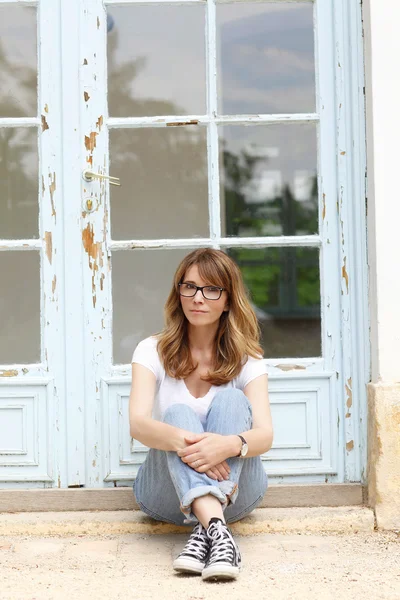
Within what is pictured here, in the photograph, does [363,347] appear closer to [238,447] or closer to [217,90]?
[238,447]

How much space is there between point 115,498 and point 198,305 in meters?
0.85

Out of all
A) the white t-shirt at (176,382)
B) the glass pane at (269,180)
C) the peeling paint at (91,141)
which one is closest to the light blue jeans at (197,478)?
the white t-shirt at (176,382)

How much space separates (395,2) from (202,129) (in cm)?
83

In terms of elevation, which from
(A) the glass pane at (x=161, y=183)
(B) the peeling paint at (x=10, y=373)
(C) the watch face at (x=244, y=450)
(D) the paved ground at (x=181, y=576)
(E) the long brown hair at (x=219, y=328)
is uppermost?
(A) the glass pane at (x=161, y=183)

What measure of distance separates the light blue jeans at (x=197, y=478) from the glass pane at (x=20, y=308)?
0.70 metres

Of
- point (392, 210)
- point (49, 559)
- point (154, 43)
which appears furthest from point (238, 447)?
point (154, 43)

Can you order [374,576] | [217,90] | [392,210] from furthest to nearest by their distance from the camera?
[217,90], [392,210], [374,576]

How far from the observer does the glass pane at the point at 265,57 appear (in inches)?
126

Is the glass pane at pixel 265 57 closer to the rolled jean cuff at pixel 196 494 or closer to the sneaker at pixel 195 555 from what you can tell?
the rolled jean cuff at pixel 196 494

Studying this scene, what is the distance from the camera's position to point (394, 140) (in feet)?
9.68

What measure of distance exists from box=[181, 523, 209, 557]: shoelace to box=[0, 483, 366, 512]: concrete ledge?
0.66 metres

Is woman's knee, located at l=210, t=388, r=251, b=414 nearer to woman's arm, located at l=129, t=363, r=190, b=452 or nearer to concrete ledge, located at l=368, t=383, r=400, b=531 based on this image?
woman's arm, located at l=129, t=363, r=190, b=452

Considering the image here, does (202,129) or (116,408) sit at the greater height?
(202,129)

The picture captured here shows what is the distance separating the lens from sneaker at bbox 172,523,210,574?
2390 mm
